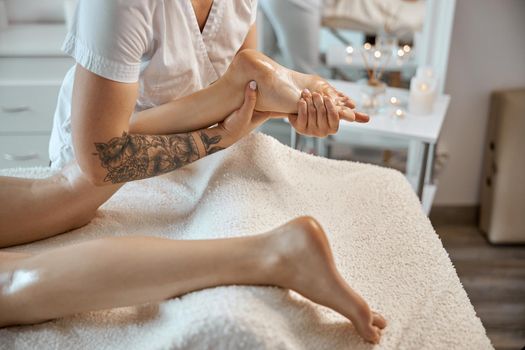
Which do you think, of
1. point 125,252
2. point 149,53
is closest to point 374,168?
point 149,53

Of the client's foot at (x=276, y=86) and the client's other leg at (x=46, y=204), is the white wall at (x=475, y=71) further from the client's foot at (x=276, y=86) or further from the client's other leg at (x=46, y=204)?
the client's other leg at (x=46, y=204)

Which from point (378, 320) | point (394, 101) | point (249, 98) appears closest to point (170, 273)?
point (378, 320)

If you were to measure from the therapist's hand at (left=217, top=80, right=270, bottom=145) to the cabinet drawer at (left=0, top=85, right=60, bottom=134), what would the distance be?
95 centimetres

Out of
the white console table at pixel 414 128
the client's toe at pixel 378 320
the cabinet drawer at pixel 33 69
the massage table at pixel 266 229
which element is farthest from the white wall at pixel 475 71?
the client's toe at pixel 378 320

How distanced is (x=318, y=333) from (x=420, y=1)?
1.39 metres

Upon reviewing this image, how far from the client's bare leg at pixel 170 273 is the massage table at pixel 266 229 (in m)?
0.02

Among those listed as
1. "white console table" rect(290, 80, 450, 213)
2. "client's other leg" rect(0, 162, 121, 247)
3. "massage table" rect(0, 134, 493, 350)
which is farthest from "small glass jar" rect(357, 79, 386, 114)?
"client's other leg" rect(0, 162, 121, 247)

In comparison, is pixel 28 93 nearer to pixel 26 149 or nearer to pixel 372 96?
pixel 26 149

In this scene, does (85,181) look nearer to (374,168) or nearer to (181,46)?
(181,46)

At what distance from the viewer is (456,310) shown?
Answer: 3.67 feet

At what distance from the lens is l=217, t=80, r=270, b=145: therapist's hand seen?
1.34 metres

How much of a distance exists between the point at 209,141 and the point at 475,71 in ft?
3.97

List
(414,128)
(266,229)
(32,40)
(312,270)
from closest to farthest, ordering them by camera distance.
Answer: (312,270), (266,229), (414,128), (32,40)

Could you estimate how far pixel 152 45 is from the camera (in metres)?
1.26
